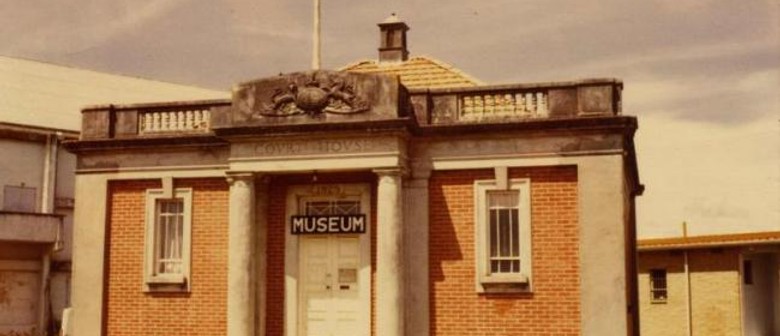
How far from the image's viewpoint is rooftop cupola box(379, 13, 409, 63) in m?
21.1

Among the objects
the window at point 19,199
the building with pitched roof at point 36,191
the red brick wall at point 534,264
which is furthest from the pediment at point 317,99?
the window at point 19,199

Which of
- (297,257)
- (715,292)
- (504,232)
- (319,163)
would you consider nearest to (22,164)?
(297,257)

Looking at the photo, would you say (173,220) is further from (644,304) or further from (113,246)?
(644,304)

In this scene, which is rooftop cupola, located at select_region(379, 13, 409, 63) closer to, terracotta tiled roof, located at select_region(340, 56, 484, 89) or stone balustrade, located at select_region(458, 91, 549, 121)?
terracotta tiled roof, located at select_region(340, 56, 484, 89)

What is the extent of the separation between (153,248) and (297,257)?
9.35 feet

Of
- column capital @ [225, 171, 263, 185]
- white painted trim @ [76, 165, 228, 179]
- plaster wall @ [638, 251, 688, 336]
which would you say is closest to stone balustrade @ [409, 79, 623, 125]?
column capital @ [225, 171, 263, 185]

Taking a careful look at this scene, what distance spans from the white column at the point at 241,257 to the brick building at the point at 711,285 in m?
18.5

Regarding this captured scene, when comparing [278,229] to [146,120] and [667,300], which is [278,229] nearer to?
[146,120]

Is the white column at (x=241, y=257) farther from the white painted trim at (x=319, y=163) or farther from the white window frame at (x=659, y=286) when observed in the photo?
the white window frame at (x=659, y=286)

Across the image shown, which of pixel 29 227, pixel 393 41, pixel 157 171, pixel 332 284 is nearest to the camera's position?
pixel 332 284

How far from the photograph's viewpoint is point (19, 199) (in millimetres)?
35750

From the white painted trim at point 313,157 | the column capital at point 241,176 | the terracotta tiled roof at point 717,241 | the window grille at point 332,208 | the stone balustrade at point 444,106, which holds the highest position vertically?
the stone balustrade at point 444,106

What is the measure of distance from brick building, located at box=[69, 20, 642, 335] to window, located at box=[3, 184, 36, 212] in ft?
62.4

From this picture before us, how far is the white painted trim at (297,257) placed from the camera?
1681 cm
